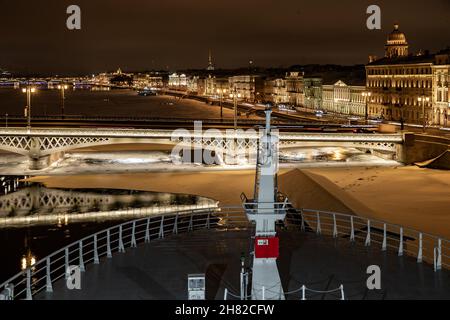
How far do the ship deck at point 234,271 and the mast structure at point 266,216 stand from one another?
67 centimetres

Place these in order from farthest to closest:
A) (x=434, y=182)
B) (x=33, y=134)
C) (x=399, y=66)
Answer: (x=399, y=66)
(x=33, y=134)
(x=434, y=182)

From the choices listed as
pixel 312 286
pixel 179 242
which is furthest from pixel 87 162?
pixel 312 286

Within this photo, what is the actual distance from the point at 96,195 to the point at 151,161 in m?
16.2

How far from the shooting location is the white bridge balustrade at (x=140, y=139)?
176ft

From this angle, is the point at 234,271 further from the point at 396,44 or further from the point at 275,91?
the point at 275,91

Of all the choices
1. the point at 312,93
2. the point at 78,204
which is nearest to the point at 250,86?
the point at 312,93

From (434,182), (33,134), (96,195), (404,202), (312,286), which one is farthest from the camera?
(33,134)

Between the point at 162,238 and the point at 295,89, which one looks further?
the point at 295,89

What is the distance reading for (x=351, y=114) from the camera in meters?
102

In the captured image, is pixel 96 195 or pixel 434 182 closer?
pixel 96 195

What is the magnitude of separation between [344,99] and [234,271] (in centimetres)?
9687

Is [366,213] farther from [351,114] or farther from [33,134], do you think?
[351,114]

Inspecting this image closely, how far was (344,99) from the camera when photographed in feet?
352

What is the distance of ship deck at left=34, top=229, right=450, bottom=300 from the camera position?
11.8 metres
